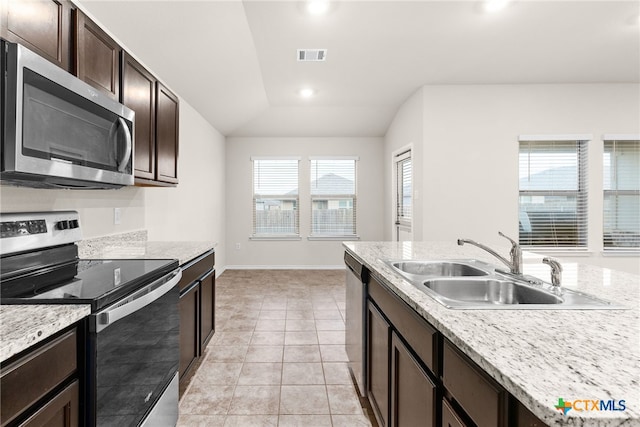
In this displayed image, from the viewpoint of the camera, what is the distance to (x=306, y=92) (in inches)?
176

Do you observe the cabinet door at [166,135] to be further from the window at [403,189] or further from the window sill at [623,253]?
the window sill at [623,253]

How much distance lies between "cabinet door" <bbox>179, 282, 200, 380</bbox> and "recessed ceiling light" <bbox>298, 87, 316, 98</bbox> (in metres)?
3.15

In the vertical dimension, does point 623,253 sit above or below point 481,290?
below

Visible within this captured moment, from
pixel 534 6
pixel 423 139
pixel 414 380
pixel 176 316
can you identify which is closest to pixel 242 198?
pixel 423 139

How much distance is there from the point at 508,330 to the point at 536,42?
3.59 meters

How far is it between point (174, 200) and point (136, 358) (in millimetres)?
2583

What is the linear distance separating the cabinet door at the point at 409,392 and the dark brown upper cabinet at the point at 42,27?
187 centimetres

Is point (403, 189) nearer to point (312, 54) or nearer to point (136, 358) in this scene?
point (312, 54)

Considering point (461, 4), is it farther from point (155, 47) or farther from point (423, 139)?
point (155, 47)

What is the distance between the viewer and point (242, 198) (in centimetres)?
609

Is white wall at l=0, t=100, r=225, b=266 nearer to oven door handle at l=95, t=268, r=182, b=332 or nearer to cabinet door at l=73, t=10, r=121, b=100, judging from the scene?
cabinet door at l=73, t=10, r=121, b=100

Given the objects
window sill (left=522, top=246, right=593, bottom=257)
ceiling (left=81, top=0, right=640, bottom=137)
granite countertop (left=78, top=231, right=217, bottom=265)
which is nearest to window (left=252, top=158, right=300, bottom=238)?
ceiling (left=81, top=0, right=640, bottom=137)

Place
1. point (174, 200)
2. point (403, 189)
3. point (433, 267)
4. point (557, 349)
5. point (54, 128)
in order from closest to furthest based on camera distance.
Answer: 1. point (557, 349)
2. point (54, 128)
3. point (433, 267)
4. point (174, 200)
5. point (403, 189)

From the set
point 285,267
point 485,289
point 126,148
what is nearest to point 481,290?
point 485,289
